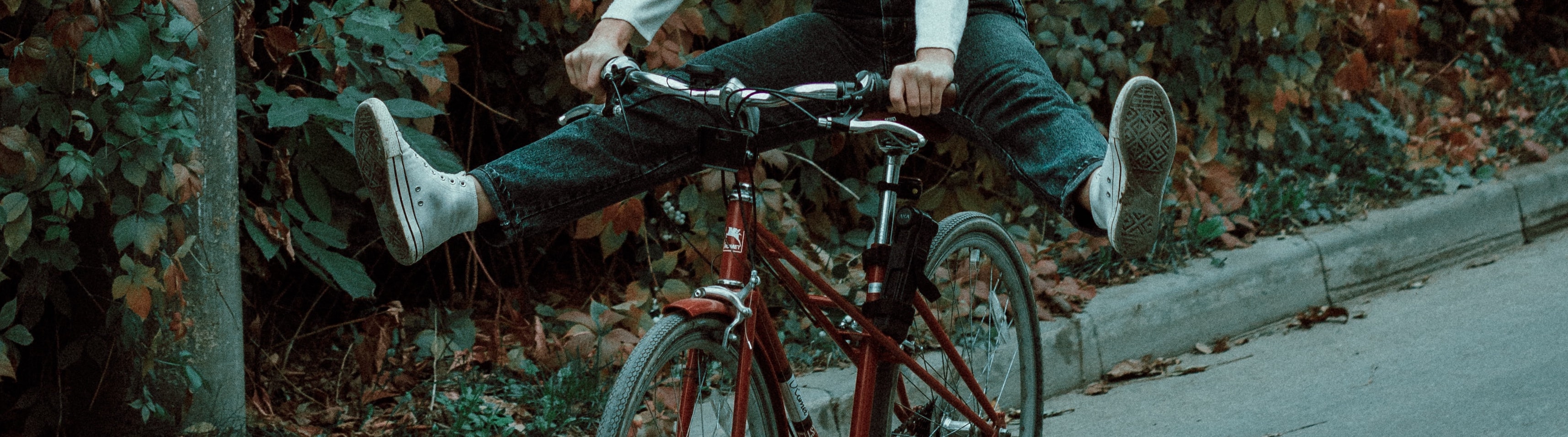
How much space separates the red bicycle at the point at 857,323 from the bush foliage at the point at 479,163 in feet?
2.44

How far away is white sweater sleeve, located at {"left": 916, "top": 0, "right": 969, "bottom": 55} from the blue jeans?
272 mm

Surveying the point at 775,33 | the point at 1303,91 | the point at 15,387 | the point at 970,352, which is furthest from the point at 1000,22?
the point at 1303,91

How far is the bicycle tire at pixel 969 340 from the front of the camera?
2.67 metres

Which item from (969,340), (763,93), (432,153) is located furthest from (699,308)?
(969,340)

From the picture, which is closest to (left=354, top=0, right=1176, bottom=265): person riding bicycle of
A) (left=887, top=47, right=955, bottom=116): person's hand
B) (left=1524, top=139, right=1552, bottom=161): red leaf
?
(left=887, top=47, right=955, bottom=116): person's hand

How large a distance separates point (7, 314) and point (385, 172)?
992mm

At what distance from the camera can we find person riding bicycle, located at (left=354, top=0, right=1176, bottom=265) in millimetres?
2086

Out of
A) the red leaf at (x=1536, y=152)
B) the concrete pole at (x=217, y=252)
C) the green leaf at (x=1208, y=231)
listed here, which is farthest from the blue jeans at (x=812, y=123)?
the red leaf at (x=1536, y=152)

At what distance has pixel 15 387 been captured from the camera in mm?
2973

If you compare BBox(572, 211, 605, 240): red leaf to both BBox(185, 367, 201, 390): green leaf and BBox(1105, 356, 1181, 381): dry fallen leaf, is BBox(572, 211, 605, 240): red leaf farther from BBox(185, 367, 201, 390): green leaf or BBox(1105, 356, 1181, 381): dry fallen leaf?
BBox(1105, 356, 1181, 381): dry fallen leaf

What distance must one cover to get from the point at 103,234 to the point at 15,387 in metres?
0.54

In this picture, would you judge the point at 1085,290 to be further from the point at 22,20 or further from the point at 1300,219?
the point at 22,20

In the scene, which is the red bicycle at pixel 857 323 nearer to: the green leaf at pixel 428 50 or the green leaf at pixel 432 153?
the green leaf at pixel 432 153

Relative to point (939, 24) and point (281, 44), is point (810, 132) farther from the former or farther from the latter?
point (281, 44)
